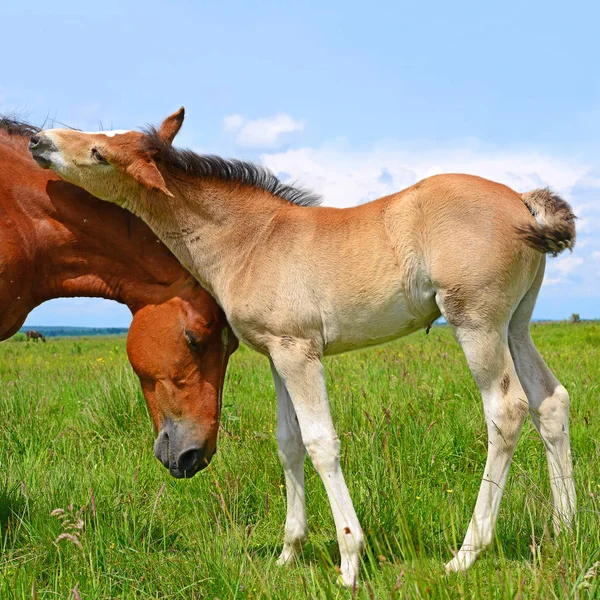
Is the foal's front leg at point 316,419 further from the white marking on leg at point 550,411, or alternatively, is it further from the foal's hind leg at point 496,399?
the white marking on leg at point 550,411

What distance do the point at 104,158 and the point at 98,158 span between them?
0.05m

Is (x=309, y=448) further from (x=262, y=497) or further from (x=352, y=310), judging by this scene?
(x=262, y=497)

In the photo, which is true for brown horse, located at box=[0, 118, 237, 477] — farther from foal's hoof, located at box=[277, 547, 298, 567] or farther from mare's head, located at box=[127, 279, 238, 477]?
foal's hoof, located at box=[277, 547, 298, 567]

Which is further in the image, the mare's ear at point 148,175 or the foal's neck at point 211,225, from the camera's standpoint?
the foal's neck at point 211,225

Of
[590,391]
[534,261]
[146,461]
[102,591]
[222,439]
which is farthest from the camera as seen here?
[590,391]

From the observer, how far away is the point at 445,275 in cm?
342

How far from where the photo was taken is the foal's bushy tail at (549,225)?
3445 mm

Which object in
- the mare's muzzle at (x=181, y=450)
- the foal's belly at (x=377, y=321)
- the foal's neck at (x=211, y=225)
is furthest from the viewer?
the mare's muzzle at (x=181, y=450)

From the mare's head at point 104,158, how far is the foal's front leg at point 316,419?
45.6 inches

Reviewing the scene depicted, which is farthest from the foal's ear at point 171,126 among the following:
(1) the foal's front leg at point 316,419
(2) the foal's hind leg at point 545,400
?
(2) the foal's hind leg at point 545,400

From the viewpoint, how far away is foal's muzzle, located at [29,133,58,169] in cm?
388

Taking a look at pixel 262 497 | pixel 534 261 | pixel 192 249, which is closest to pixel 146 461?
pixel 262 497

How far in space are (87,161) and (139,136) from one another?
1.09ft

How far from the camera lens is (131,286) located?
443cm
